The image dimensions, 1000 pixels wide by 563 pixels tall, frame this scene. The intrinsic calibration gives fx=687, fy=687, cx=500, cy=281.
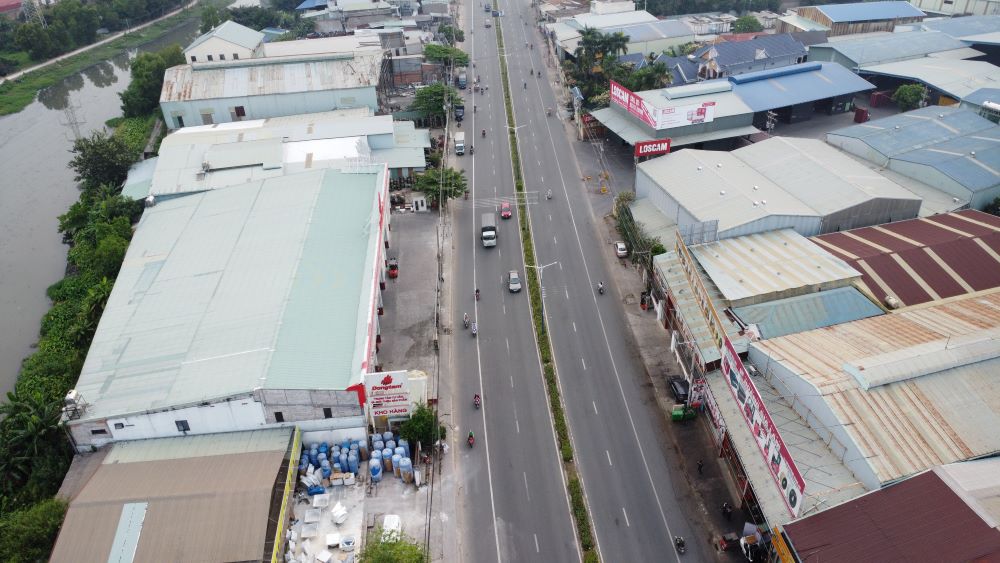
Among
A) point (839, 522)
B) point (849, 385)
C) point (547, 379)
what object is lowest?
point (547, 379)

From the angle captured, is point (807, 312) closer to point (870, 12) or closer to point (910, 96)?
point (910, 96)

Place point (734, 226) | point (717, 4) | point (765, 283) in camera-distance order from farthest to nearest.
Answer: point (717, 4)
point (734, 226)
point (765, 283)

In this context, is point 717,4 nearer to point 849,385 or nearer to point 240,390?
point 849,385

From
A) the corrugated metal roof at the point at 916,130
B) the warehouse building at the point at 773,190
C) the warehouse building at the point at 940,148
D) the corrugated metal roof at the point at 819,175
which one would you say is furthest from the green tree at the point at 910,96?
the warehouse building at the point at 773,190

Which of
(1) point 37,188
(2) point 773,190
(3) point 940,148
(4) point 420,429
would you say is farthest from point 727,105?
(1) point 37,188

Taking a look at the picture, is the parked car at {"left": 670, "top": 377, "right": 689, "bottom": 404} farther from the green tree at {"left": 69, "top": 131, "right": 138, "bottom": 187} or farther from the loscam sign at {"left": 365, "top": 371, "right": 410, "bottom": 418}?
the green tree at {"left": 69, "top": 131, "right": 138, "bottom": 187}

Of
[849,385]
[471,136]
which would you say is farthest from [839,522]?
[471,136]
